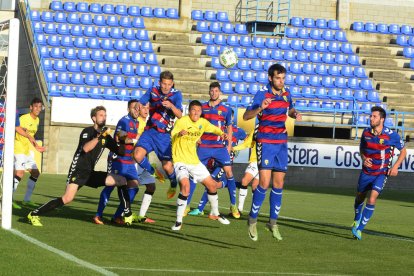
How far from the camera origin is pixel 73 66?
111ft

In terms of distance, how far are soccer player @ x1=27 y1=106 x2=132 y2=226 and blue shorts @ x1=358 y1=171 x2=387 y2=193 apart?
3313 mm

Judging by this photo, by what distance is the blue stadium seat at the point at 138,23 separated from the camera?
121ft

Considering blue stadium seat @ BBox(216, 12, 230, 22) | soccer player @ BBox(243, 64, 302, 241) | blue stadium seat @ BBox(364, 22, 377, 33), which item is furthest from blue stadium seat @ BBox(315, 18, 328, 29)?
soccer player @ BBox(243, 64, 302, 241)

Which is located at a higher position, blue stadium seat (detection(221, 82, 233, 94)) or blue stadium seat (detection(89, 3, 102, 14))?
blue stadium seat (detection(89, 3, 102, 14))

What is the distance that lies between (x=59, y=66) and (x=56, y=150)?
15.3 feet

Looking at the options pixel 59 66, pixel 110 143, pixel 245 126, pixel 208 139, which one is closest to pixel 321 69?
pixel 245 126

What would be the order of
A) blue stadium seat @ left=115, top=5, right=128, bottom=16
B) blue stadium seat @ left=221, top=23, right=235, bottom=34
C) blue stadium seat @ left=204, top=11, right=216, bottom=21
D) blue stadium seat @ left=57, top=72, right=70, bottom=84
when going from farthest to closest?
1. blue stadium seat @ left=204, top=11, right=216, bottom=21
2. blue stadium seat @ left=221, top=23, right=235, bottom=34
3. blue stadium seat @ left=115, top=5, right=128, bottom=16
4. blue stadium seat @ left=57, top=72, right=70, bottom=84

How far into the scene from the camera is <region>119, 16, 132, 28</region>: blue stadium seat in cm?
3683

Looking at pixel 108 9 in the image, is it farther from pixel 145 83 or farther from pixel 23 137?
pixel 23 137

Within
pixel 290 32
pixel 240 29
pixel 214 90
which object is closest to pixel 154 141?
pixel 214 90

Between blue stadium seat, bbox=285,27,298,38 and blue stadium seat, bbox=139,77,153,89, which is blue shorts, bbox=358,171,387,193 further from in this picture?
blue stadium seat, bbox=285,27,298,38

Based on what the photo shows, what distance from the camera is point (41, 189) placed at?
21.6m

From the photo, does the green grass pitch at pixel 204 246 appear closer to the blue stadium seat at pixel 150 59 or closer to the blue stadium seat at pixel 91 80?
the blue stadium seat at pixel 91 80

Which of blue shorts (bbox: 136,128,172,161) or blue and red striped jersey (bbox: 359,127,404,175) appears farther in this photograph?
blue shorts (bbox: 136,128,172,161)
